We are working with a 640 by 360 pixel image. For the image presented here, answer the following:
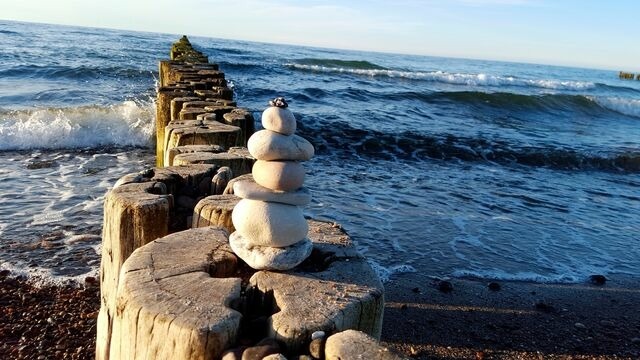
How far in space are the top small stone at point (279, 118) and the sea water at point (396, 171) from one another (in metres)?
3.67

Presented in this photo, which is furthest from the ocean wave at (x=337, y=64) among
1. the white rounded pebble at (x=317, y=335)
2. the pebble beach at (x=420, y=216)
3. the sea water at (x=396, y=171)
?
the white rounded pebble at (x=317, y=335)

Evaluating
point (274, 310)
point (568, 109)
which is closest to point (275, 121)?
point (274, 310)

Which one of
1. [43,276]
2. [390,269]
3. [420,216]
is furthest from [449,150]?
[43,276]

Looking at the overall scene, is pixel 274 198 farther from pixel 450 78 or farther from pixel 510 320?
pixel 450 78

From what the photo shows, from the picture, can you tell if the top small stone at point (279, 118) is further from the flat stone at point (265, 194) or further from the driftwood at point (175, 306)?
the driftwood at point (175, 306)

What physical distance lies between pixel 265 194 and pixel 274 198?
1.7 inches

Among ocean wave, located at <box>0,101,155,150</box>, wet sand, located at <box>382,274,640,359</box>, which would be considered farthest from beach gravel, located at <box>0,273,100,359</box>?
ocean wave, located at <box>0,101,155,150</box>

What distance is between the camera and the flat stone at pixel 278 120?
225 centimetres

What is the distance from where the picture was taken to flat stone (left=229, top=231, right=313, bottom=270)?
2.25 m

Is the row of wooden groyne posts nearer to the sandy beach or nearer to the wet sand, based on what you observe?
the sandy beach

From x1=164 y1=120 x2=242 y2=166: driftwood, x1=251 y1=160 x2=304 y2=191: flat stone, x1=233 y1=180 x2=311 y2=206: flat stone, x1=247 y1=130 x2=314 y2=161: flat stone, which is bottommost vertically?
x1=164 y1=120 x2=242 y2=166: driftwood

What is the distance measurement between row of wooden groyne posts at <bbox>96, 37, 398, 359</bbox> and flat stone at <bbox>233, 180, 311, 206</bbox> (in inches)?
11.3

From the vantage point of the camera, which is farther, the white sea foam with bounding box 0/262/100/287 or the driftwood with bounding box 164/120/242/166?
the white sea foam with bounding box 0/262/100/287

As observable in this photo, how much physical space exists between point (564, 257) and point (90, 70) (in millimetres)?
19453
